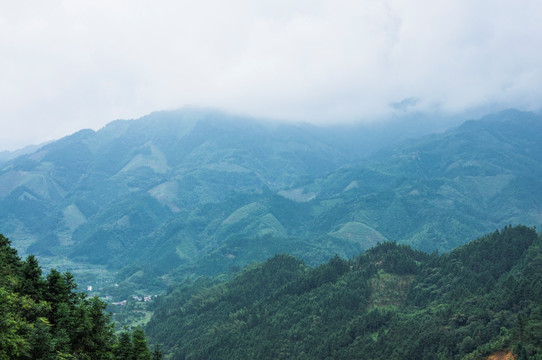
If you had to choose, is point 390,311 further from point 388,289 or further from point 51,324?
point 51,324

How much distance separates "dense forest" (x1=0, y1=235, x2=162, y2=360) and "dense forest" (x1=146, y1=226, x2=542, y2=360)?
62980 mm

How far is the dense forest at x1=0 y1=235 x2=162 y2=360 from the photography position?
39.6 m

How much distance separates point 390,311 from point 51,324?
315 feet

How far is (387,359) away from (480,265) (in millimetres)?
49569

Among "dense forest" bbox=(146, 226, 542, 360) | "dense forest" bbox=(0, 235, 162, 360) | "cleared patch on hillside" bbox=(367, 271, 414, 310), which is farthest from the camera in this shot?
"cleared patch on hillside" bbox=(367, 271, 414, 310)

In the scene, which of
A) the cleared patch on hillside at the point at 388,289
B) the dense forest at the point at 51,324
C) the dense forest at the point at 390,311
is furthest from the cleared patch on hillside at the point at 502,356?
the dense forest at the point at 51,324

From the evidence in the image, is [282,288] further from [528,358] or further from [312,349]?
[528,358]

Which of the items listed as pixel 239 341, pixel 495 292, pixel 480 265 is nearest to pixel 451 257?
pixel 480 265

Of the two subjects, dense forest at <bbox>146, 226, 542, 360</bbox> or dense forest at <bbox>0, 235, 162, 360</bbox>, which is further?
dense forest at <bbox>146, 226, 542, 360</bbox>

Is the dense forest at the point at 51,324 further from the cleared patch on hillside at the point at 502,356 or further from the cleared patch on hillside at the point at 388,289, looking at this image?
the cleared patch on hillside at the point at 388,289

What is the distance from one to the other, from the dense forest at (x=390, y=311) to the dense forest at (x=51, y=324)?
63.0m

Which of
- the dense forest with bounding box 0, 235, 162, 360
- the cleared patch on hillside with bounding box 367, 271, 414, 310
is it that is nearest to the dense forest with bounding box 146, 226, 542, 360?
the cleared patch on hillside with bounding box 367, 271, 414, 310

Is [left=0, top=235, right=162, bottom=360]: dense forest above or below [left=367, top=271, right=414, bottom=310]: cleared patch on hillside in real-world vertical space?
above

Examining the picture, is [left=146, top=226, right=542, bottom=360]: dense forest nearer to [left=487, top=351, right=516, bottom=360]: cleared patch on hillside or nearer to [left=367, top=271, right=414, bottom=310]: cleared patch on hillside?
[left=367, top=271, right=414, bottom=310]: cleared patch on hillside
